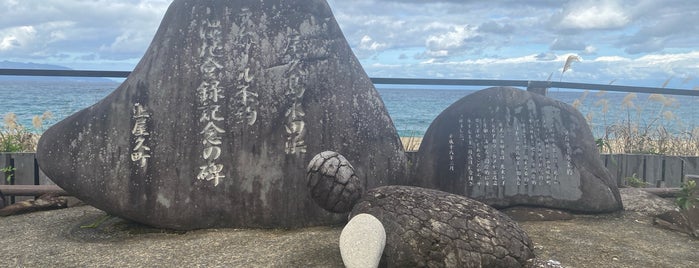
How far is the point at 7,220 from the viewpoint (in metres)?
4.23

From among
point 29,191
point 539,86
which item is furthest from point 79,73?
point 539,86

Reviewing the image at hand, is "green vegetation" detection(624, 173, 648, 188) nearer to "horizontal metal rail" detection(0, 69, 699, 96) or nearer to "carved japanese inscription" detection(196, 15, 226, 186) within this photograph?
"horizontal metal rail" detection(0, 69, 699, 96)

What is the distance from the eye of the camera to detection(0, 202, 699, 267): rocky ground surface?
9.88 feet

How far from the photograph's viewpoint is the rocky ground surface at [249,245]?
3.01 m

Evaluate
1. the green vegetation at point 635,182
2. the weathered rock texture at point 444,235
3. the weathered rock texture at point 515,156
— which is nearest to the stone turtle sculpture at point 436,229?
the weathered rock texture at point 444,235

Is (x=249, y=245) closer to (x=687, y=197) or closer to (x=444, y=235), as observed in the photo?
(x=444, y=235)

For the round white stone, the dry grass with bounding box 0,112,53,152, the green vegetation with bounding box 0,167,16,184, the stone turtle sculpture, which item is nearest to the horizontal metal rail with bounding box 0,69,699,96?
the dry grass with bounding box 0,112,53,152

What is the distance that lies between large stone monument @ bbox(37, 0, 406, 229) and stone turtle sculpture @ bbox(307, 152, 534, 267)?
654mm

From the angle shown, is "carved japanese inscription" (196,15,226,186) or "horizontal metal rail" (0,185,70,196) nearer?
"carved japanese inscription" (196,15,226,186)

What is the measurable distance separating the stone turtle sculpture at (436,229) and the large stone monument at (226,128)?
25.8 inches

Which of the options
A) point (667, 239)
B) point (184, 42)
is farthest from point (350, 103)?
point (667, 239)

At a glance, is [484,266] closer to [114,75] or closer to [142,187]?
[142,187]

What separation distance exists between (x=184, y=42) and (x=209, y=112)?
0.58m

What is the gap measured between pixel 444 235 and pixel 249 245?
1216mm
